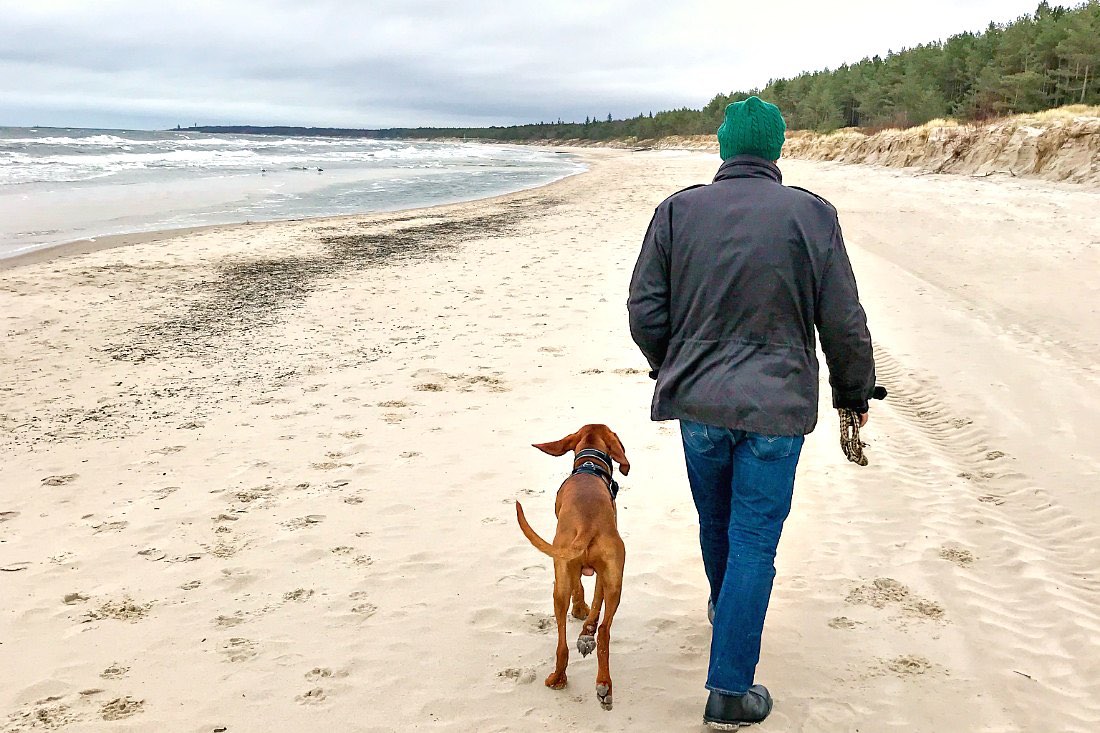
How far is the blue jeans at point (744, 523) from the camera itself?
97.0 inches

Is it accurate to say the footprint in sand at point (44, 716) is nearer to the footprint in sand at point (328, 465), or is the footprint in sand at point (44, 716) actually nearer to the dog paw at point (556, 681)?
the dog paw at point (556, 681)

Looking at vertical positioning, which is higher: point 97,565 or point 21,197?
point 21,197

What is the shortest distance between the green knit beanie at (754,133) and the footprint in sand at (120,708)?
297 cm

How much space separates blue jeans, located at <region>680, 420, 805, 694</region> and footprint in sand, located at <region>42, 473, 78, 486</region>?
14.1 feet

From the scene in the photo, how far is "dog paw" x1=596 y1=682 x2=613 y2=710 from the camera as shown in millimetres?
2746

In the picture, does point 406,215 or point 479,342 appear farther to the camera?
point 406,215

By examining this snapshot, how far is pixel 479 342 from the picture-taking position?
788cm

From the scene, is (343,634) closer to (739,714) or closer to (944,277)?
(739,714)

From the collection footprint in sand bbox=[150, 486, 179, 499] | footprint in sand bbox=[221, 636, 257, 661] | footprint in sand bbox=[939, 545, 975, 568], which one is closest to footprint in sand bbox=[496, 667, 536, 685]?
footprint in sand bbox=[221, 636, 257, 661]

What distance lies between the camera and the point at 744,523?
99.1 inches

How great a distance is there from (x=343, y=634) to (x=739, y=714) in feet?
5.61

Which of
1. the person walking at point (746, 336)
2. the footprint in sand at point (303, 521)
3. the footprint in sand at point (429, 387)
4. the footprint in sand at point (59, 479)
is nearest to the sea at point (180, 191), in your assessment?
the footprint in sand at point (59, 479)

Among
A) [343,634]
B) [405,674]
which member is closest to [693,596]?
[405,674]

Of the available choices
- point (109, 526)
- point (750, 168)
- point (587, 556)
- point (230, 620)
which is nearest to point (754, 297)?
point (750, 168)
